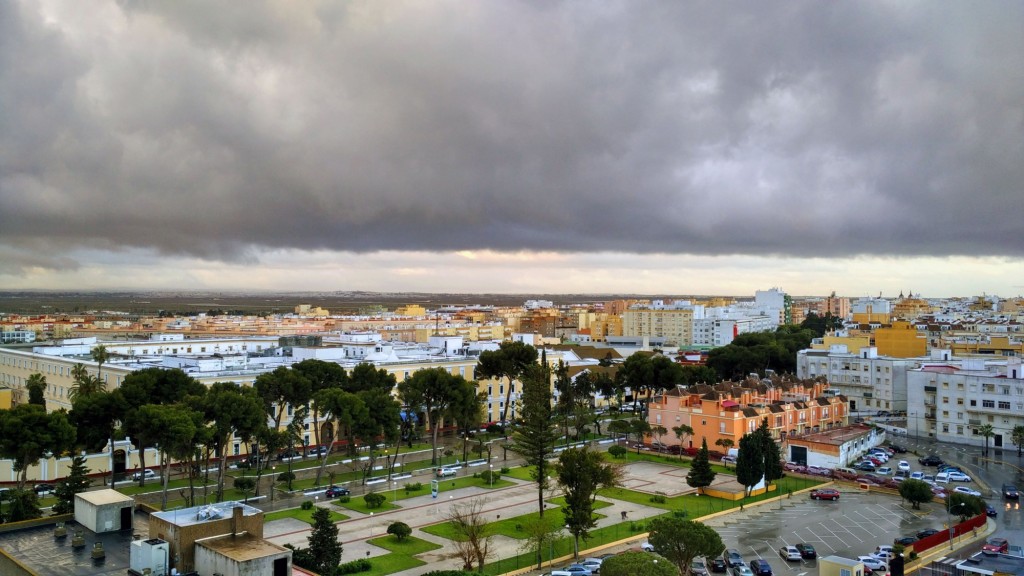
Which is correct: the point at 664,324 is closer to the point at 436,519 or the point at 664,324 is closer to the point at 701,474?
the point at 701,474

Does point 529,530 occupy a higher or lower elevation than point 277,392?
lower

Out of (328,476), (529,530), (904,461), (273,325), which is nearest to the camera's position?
(529,530)

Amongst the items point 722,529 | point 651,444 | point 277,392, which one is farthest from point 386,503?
point 651,444

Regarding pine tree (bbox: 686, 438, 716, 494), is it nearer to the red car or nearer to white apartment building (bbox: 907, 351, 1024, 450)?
the red car

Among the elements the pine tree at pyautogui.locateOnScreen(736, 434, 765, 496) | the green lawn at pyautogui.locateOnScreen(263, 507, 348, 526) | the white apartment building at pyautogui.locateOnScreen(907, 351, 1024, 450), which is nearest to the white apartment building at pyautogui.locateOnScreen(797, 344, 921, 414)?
the white apartment building at pyautogui.locateOnScreen(907, 351, 1024, 450)

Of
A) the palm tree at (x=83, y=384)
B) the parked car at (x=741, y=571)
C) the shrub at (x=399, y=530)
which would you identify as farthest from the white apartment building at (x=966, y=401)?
the palm tree at (x=83, y=384)

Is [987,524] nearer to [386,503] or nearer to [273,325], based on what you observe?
[386,503]
